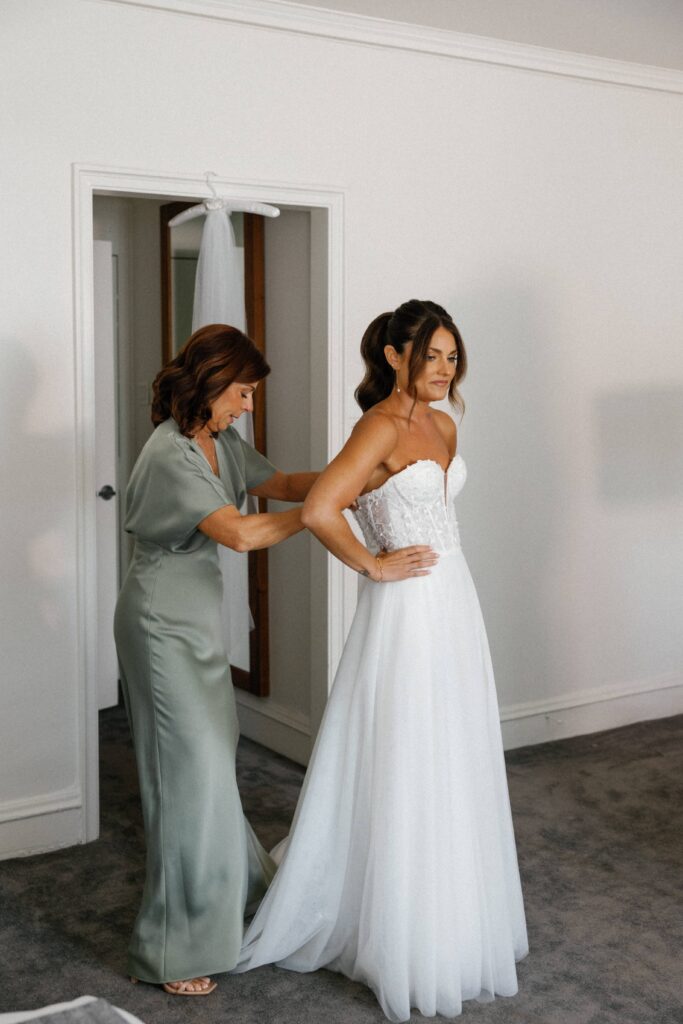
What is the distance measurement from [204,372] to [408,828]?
1190 mm

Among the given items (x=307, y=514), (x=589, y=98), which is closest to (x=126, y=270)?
(x=589, y=98)

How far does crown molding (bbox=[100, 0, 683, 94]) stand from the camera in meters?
3.72

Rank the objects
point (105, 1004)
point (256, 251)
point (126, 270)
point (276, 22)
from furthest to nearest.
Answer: point (126, 270) → point (256, 251) → point (276, 22) → point (105, 1004)

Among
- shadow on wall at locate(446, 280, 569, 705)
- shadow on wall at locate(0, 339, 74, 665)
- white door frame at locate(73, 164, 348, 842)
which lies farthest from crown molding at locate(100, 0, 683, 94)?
shadow on wall at locate(0, 339, 74, 665)

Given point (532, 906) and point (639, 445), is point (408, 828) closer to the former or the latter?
point (532, 906)

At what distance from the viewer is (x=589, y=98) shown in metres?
4.61

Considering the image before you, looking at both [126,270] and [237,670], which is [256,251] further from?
[237,670]

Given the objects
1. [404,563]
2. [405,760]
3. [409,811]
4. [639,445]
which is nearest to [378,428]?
[404,563]

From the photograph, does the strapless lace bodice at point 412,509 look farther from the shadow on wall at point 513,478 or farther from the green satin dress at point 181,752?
the shadow on wall at point 513,478

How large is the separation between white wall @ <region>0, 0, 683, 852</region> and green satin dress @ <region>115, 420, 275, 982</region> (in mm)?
913

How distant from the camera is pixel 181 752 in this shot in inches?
112

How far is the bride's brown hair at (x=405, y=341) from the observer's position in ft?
9.20

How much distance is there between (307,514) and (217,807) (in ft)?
2.58

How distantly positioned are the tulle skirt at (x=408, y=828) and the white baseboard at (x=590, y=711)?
1793 mm
